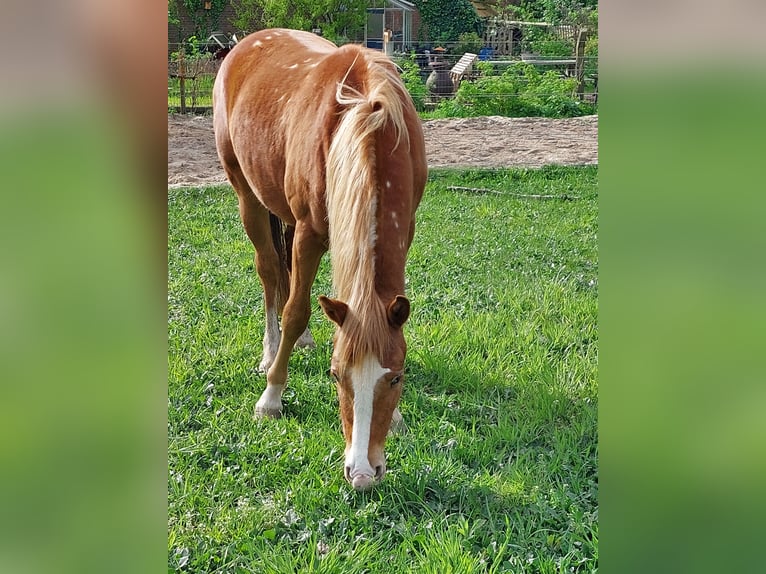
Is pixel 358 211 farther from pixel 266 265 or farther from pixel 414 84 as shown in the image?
pixel 414 84

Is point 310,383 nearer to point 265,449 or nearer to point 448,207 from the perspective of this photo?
point 265,449

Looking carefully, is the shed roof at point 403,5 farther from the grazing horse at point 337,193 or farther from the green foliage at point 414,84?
the green foliage at point 414,84

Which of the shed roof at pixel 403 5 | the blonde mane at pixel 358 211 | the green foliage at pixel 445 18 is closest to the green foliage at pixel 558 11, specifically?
the green foliage at pixel 445 18

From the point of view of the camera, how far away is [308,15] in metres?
5.79

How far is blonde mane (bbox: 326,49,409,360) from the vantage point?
228cm

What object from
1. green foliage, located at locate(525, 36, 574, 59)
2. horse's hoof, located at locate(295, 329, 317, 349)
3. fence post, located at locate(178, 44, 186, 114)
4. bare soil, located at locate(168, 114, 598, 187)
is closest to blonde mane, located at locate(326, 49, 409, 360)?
horse's hoof, located at locate(295, 329, 317, 349)

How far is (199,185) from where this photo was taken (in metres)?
7.77

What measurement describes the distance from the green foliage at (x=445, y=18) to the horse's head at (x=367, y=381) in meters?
3.13

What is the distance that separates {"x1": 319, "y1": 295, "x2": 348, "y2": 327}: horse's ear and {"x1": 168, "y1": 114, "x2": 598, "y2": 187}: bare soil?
20.3 feet

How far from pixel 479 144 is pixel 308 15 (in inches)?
153

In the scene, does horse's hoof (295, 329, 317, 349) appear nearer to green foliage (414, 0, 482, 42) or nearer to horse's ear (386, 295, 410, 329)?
horse's ear (386, 295, 410, 329)
